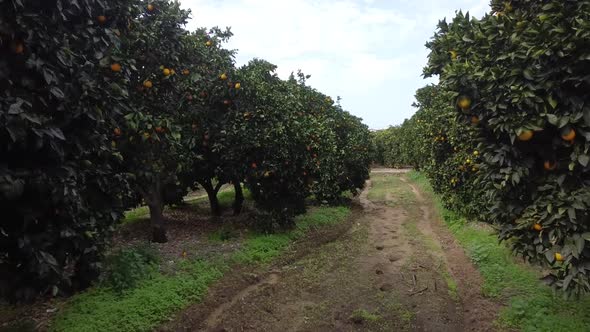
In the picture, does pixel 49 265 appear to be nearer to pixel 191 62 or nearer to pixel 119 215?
pixel 119 215

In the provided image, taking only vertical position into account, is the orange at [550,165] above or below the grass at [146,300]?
above

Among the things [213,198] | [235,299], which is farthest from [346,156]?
[235,299]

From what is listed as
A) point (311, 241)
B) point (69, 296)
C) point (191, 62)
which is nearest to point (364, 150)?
point (311, 241)

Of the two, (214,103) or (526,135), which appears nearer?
(526,135)

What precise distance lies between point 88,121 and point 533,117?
3.99 m

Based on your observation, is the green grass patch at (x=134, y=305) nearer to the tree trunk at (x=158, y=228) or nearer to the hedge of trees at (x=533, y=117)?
the tree trunk at (x=158, y=228)

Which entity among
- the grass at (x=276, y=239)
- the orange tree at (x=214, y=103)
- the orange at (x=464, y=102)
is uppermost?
the orange tree at (x=214, y=103)

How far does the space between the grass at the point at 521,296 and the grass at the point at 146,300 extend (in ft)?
14.2

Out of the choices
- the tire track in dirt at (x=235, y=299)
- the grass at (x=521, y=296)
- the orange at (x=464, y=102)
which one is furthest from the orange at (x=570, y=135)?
the tire track in dirt at (x=235, y=299)

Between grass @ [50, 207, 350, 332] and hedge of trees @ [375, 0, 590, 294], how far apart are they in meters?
4.51

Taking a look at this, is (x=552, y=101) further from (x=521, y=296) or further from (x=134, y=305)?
(x=134, y=305)

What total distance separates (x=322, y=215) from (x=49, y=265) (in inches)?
414

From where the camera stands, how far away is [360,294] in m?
6.92

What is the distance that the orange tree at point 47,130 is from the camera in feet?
9.41
